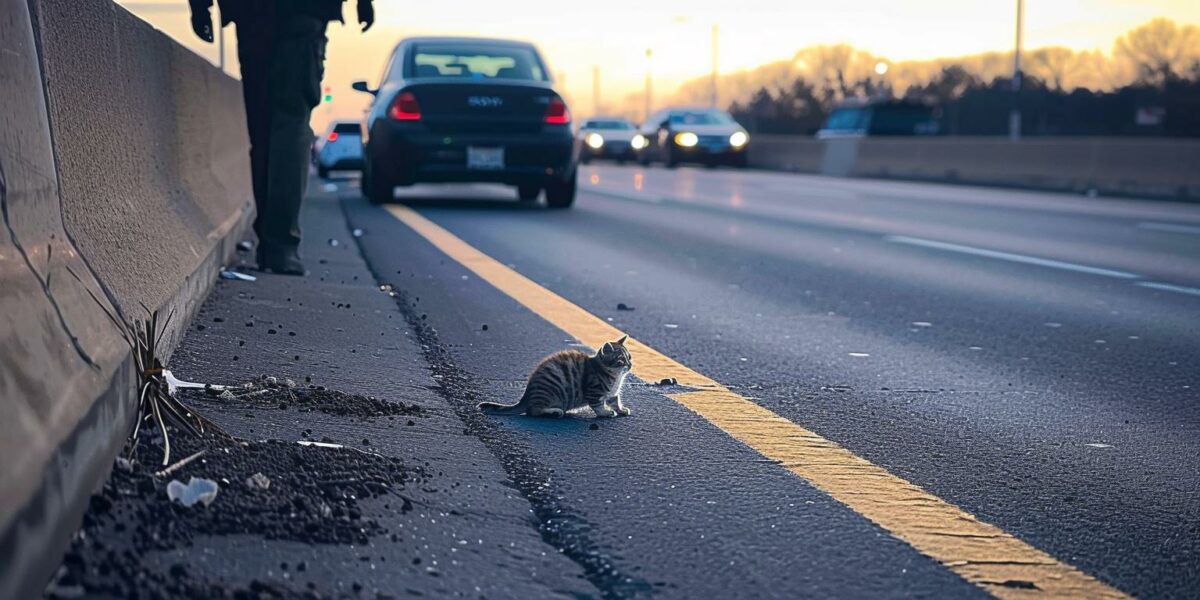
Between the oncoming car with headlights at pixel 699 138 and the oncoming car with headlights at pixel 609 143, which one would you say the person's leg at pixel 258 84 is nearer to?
the oncoming car with headlights at pixel 699 138

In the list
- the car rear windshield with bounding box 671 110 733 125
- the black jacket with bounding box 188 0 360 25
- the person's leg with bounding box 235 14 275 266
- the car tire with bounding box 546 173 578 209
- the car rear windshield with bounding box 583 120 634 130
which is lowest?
the car rear windshield with bounding box 583 120 634 130

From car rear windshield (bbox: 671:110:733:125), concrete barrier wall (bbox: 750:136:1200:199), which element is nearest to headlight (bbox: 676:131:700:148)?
car rear windshield (bbox: 671:110:733:125)

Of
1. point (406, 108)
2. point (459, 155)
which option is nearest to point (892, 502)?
point (459, 155)

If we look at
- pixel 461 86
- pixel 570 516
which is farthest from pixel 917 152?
pixel 570 516

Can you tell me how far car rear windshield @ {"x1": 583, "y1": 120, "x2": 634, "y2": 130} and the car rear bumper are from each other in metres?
36.1

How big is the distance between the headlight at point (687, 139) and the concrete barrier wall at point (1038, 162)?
4499 mm

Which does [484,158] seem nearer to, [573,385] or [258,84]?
[258,84]

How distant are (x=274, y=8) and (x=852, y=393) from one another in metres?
3.24

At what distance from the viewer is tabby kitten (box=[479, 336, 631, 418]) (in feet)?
14.2

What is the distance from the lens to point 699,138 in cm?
3941

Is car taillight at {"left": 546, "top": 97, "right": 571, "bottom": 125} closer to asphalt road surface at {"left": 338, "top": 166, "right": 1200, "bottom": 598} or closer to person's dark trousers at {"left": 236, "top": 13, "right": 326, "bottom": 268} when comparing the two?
asphalt road surface at {"left": 338, "top": 166, "right": 1200, "bottom": 598}

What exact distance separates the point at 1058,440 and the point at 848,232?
8834 millimetres

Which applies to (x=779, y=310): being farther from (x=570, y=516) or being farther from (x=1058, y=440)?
(x=570, y=516)

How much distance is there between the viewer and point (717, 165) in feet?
134
